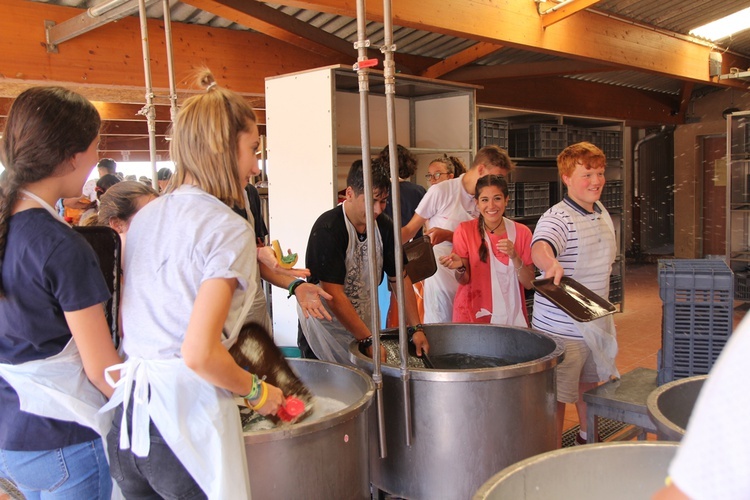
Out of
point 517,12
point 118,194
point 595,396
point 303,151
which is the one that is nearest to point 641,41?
point 517,12

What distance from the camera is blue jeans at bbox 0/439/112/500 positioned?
1304mm

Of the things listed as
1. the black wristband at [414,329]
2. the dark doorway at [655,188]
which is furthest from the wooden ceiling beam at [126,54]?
the dark doorway at [655,188]

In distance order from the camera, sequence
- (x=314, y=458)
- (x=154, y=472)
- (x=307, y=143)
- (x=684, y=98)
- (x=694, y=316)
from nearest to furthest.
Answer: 1. (x=154, y=472)
2. (x=314, y=458)
3. (x=694, y=316)
4. (x=307, y=143)
5. (x=684, y=98)

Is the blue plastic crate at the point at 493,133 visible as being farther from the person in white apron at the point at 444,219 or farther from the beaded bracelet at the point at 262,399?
the beaded bracelet at the point at 262,399

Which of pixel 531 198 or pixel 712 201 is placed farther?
pixel 712 201

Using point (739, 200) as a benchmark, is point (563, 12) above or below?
above

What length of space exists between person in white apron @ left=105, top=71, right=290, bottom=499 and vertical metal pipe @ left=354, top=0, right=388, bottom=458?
0.49 meters

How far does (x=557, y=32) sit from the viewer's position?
5543mm

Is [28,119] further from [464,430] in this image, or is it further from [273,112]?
[273,112]

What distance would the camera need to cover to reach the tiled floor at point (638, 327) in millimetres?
4938

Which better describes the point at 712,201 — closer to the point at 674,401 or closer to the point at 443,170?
the point at 443,170

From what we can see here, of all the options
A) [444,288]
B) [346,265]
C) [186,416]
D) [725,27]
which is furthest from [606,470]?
[725,27]

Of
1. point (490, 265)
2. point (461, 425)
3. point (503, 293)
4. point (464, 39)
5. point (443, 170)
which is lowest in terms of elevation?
point (461, 425)

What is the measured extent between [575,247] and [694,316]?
586mm
